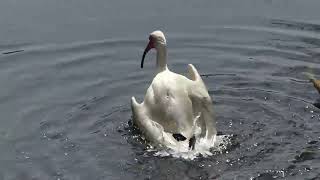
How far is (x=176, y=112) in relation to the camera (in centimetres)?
1061

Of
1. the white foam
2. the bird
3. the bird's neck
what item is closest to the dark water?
the white foam

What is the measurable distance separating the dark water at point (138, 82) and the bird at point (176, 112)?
37cm

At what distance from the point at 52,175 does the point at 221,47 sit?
6088 mm

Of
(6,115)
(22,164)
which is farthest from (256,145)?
(6,115)

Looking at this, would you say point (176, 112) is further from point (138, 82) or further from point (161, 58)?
point (138, 82)

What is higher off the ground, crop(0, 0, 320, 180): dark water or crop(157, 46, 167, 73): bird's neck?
crop(157, 46, 167, 73): bird's neck

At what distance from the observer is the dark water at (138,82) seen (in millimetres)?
10281

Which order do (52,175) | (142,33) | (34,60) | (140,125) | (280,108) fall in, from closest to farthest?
(52,175)
(140,125)
(280,108)
(34,60)
(142,33)

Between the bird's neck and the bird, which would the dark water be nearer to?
the bird

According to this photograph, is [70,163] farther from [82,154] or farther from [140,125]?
[140,125]

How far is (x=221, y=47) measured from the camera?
1498cm

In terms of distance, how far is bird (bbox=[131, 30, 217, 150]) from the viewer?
1058 centimetres

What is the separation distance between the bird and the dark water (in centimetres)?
37

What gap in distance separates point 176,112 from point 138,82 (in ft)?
10.1
